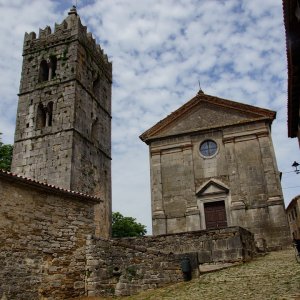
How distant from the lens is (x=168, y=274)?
1181 cm

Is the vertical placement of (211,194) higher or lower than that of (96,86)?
lower

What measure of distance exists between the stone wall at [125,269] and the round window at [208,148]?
30.3 ft

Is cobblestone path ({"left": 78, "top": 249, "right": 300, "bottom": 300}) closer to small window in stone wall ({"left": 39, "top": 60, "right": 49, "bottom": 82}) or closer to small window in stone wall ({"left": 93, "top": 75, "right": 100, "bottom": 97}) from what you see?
small window in stone wall ({"left": 93, "top": 75, "right": 100, "bottom": 97})

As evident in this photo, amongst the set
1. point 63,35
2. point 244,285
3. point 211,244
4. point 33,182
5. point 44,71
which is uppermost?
point 63,35

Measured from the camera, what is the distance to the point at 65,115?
74.1ft

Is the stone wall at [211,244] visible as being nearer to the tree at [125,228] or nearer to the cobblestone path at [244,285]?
the cobblestone path at [244,285]

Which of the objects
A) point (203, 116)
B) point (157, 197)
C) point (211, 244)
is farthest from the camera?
point (203, 116)

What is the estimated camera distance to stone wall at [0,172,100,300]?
400 inches

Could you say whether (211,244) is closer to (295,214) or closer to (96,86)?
(96,86)

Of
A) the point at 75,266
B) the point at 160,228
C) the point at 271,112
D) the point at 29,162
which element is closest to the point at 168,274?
the point at 75,266

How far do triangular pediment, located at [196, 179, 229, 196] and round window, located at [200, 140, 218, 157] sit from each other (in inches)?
64.6

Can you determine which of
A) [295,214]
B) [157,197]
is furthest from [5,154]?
[295,214]

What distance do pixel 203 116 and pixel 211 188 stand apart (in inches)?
169

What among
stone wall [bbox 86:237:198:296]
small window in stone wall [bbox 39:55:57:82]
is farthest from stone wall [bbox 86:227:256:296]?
small window in stone wall [bbox 39:55:57:82]
